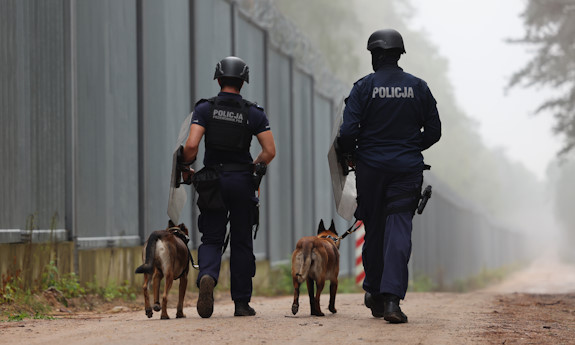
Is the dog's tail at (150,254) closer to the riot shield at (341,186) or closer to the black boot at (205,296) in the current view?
the black boot at (205,296)

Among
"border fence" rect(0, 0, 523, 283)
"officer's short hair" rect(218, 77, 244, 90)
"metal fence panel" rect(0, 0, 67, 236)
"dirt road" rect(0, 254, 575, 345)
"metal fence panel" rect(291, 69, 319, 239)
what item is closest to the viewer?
"dirt road" rect(0, 254, 575, 345)

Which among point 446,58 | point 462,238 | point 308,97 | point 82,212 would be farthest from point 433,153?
point 82,212

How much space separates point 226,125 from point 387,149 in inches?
50.6

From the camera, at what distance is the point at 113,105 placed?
429 inches

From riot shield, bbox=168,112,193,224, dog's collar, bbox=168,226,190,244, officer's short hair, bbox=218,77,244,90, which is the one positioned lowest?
dog's collar, bbox=168,226,190,244

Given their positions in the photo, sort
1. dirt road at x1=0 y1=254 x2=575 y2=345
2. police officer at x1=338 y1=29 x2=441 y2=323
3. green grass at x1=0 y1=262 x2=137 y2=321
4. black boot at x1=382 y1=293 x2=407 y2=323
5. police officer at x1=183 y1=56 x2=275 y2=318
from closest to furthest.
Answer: dirt road at x1=0 y1=254 x2=575 y2=345
black boot at x1=382 y1=293 x2=407 y2=323
police officer at x1=338 y1=29 x2=441 y2=323
police officer at x1=183 y1=56 x2=275 y2=318
green grass at x1=0 y1=262 x2=137 y2=321

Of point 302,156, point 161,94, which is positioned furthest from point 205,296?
point 302,156

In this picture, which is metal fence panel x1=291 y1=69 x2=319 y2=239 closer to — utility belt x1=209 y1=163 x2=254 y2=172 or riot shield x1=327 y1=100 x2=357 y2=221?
riot shield x1=327 y1=100 x2=357 y2=221

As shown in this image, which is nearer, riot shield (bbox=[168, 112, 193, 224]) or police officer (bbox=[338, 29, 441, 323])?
police officer (bbox=[338, 29, 441, 323])

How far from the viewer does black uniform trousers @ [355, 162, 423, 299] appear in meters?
7.14

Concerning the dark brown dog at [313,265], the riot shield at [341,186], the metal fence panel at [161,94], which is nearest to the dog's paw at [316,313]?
the dark brown dog at [313,265]

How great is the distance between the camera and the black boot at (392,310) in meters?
6.94

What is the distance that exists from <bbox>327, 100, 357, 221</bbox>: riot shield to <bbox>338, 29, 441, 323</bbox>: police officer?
26cm

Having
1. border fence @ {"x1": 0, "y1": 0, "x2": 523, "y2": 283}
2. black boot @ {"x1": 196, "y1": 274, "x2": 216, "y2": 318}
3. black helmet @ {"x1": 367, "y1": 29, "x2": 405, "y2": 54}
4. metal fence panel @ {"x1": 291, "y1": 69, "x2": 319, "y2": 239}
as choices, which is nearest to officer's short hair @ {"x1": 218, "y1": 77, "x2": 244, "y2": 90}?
black helmet @ {"x1": 367, "y1": 29, "x2": 405, "y2": 54}
